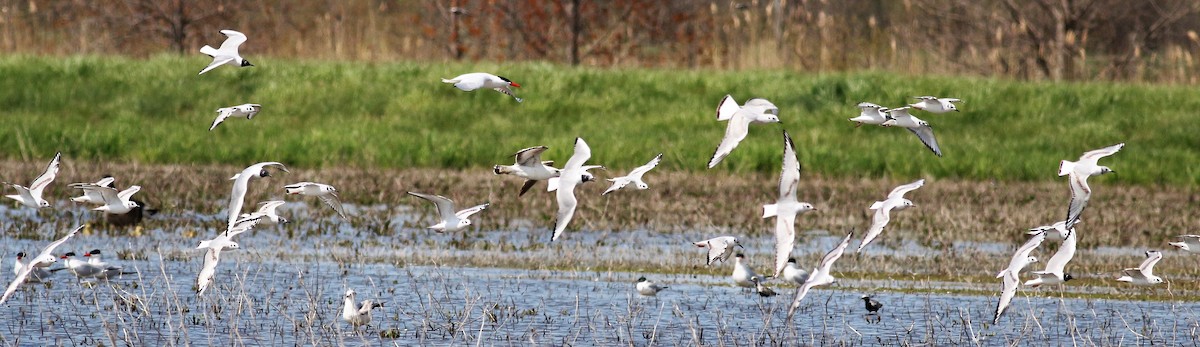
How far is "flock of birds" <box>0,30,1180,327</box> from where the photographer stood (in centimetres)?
834

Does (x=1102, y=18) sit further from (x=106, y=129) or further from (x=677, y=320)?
(x=677, y=320)

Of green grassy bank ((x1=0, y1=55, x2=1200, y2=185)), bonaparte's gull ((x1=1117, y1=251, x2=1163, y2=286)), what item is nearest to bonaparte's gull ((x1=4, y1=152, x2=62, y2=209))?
bonaparte's gull ((x1=1117, y1=251, x2=1163, y2=286))

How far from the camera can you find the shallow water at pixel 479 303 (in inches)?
361

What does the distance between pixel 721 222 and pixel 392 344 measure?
22.6 ft

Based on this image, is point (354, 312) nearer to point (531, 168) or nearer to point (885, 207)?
point (531, 168)

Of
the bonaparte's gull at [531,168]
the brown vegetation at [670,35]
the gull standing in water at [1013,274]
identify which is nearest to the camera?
the gull standing in water at [1013,274]

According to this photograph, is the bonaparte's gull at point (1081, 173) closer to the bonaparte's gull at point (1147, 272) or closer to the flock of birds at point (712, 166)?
the flock of birds at point (712, 166)

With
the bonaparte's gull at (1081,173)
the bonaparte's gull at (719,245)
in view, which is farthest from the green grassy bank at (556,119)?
the bonaparte's gull at (1081,173)

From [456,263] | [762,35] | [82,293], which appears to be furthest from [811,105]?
[82,293]

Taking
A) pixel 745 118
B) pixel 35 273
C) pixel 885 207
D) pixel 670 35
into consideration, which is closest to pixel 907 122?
pixel 885 207

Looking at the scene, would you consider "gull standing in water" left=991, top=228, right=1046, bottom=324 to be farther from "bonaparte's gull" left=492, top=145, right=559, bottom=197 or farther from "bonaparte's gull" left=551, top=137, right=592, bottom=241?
"bonaparte's gull" left=492, top=145, right=559, bottom=197

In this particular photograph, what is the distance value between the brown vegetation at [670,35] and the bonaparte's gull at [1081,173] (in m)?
17.4

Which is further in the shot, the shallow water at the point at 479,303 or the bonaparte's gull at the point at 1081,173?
the shallow water at the point at 479,303

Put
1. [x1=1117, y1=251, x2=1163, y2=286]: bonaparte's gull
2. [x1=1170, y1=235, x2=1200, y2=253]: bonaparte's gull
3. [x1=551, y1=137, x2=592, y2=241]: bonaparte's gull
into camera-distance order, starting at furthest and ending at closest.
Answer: [x1=1117, y1=251, x2=1163, y2=286]: bonaparte's gull < [x1=1170, y1=235, x2=1200, y2=253]: bonaparte's gull < [x1=551, y1=137, x2=592, y2=241]: bonaparte's gull
